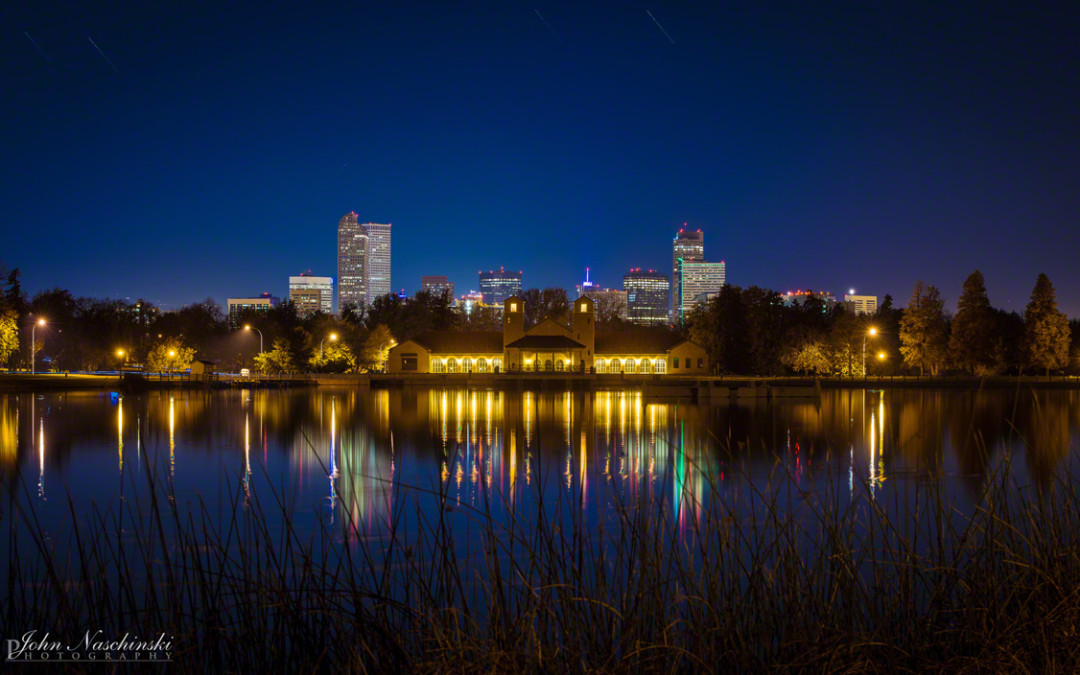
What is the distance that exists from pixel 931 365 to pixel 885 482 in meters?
59.3

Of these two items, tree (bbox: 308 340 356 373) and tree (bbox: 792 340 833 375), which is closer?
tree (bbox: 792 340 833 375)

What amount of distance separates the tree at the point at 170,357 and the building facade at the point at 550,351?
60.8 feet

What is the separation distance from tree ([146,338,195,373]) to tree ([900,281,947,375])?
64953 mm

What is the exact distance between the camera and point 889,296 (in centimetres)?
8512

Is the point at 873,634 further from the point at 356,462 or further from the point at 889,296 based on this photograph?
the point at 889,296

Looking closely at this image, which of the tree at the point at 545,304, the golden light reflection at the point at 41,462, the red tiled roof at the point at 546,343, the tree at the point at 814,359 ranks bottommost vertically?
the golden light reflection at the point at 41,462

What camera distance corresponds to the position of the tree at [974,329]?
62.0m

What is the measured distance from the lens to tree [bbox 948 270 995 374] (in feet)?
204

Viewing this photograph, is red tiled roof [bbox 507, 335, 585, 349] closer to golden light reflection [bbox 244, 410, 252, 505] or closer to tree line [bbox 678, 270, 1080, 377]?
tree line [bbox 678, 270, 1080, 377]

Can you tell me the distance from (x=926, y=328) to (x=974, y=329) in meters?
4.17

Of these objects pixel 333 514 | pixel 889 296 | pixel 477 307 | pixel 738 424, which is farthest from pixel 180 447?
pixel 477 307

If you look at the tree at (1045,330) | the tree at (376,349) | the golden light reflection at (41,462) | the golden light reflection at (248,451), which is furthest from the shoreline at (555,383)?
the golden light reflection at (41,462)

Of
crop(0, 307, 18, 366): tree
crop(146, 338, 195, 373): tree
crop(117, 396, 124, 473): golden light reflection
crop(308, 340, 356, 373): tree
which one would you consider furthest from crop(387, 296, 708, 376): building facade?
crop(117, 396, 124, 473): golden light reflection

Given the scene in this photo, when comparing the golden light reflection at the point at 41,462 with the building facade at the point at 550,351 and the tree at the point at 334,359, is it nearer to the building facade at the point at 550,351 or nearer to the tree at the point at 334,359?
the tree at the point at 334,359
